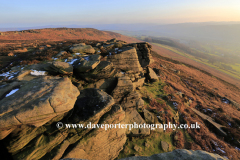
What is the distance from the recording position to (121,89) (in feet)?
51.2

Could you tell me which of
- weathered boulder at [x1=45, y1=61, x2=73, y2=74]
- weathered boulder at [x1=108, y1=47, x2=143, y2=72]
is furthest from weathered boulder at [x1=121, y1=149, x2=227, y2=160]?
weathered boulder at [x1=108, y1=47, x2=143, y2=72]

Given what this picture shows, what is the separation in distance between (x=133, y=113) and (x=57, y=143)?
10.1 metres

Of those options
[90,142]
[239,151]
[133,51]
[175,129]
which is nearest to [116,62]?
[133,51]

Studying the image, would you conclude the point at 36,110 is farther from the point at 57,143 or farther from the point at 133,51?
the point at 133,51

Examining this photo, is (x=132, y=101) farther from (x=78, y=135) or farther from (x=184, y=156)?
(x=184, y=156)

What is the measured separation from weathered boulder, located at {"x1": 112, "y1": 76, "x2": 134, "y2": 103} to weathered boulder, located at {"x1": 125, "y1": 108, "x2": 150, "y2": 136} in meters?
2.50

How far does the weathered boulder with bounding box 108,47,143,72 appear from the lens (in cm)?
1905

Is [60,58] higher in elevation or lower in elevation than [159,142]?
higher

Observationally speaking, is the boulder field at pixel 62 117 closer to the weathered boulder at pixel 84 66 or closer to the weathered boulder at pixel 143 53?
the weathered boulder at pixel 84 66

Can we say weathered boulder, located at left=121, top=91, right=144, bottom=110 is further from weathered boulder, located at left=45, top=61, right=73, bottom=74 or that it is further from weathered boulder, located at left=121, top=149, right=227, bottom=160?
weathered boulder, located at left=121, top=149, right=227, bottom=160

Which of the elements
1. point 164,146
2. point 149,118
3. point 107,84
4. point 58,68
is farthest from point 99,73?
point 164,146

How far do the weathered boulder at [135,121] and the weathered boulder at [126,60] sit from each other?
28.1 ft

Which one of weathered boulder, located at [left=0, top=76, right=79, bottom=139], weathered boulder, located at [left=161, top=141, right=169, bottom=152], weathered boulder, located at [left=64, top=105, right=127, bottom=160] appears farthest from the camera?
weathered boulder, located at [left=161, top=141, right=169, bottom=152]

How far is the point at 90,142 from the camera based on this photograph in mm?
8875
